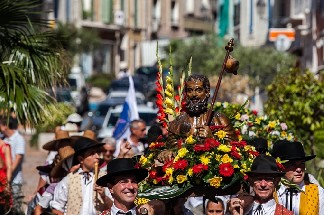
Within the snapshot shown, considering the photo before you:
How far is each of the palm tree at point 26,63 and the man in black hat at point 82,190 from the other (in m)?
2.25

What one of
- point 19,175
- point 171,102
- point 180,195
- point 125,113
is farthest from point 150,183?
point 125,113

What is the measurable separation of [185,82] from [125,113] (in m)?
7.81

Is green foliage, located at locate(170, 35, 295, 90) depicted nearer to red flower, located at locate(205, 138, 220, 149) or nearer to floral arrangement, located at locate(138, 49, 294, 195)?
floral arrangement, located at locate(138, 49, 294, 195)

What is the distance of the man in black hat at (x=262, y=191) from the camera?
931 cm

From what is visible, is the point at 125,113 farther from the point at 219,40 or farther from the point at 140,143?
the point at 219,40

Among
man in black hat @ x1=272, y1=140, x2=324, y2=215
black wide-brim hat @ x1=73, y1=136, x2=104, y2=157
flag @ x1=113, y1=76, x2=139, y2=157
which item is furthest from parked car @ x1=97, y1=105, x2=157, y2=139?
man in black hat @ x1=272, y1=140, x2=324, y2=215

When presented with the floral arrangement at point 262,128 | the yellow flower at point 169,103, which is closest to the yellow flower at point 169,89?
the yellow flower at point 169,103

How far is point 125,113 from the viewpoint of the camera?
1808 cm

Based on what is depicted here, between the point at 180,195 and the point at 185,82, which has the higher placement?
the point at 185,82

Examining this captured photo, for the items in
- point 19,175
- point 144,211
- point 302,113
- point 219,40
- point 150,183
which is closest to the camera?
point 144,211

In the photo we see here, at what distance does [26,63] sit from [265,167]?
18.9 ft

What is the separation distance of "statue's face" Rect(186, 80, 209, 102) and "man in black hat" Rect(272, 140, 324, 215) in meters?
0.99

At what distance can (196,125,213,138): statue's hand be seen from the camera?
9.84 meters

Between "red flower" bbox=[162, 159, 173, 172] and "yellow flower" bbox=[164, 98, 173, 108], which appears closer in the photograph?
"red flower" bbox=[162, 159, 173, 172]
